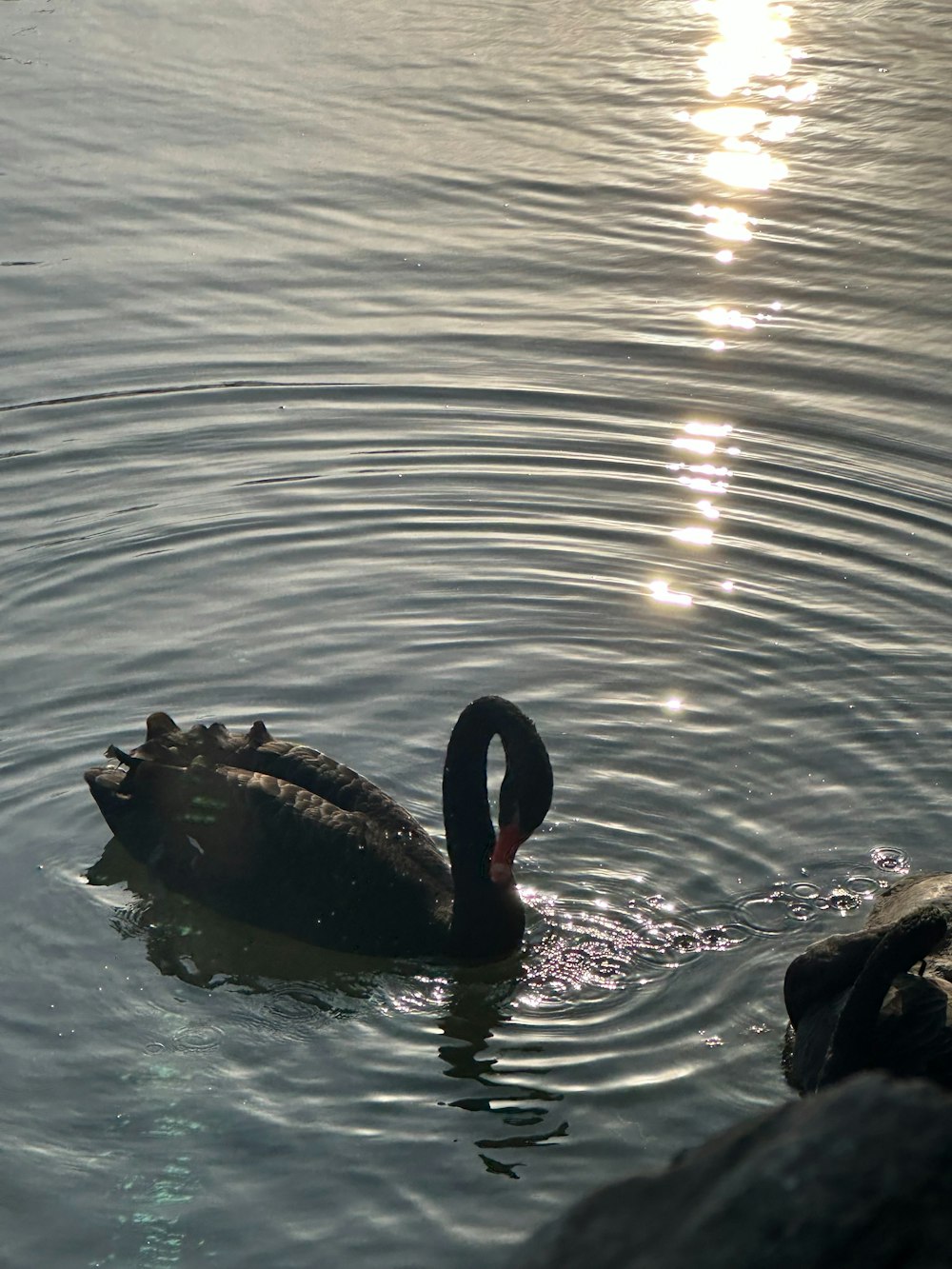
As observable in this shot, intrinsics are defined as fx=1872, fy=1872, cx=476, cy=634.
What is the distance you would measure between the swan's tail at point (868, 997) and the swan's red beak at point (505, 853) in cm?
163

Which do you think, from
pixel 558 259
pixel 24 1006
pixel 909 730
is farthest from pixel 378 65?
pixel 24 1006

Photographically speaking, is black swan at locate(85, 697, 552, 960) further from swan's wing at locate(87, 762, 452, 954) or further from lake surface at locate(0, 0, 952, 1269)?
lake surface at locate(0, 0, 952, 1269)

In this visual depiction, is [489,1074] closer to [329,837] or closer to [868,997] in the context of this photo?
[329,837]

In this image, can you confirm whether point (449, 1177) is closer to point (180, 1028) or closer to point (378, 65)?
point (180, 1028)

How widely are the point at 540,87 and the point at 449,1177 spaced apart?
13.8 metres

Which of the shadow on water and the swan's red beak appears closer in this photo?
the shadow on water

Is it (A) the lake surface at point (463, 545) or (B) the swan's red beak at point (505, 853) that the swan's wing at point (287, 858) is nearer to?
(A) the lake surface at point (463, 545)

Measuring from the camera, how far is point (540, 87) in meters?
18.3

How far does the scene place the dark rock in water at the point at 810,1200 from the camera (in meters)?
2.89

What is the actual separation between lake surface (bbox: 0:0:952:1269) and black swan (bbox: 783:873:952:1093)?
1.27 feet

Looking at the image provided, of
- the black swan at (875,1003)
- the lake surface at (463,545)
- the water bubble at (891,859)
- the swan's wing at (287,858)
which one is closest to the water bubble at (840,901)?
the lake surface at (463,545)

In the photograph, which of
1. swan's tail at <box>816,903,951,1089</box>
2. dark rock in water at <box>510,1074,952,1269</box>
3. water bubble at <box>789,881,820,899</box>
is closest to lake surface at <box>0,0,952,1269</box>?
water bubble at <box>789,881,820,899</box>

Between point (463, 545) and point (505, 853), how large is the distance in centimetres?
406

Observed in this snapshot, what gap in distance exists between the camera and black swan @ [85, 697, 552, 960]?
760cm
